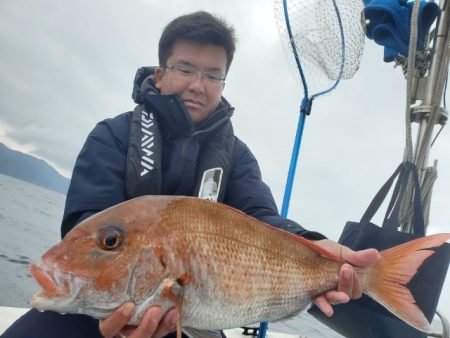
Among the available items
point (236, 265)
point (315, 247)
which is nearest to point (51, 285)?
point (236, 265)

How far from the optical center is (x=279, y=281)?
1.91 metres

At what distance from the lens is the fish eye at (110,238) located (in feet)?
5.13

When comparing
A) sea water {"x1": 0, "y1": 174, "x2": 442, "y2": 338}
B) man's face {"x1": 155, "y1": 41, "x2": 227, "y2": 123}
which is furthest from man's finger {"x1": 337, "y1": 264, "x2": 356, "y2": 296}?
man's face {"x1": 155, "y1": 41, "x2": 227, "y2": 123}

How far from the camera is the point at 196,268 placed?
5.36ft

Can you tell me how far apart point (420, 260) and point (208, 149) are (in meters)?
1.66

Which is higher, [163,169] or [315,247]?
[163,169]

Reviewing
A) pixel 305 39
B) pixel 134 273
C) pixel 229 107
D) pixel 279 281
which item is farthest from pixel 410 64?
pixel 134 273

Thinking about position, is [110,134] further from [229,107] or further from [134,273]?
[134,273]

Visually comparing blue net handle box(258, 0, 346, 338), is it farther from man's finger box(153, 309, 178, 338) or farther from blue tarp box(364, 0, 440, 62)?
man's finger box(153, 309, 178, 338)

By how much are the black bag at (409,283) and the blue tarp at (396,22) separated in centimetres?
114

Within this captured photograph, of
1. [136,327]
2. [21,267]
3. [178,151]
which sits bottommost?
[21,267]

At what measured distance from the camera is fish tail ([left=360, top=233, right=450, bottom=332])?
75.8 inches

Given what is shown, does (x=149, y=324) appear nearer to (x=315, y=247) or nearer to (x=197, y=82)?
(x=315, y=247)

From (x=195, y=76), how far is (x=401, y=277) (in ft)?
6.43
